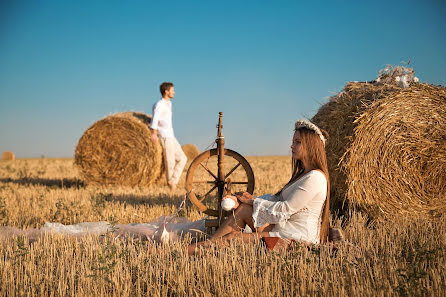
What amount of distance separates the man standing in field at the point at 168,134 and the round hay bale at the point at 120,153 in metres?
0.35

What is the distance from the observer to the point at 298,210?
3.62 meters

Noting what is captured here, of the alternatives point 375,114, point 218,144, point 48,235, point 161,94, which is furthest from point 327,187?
point 161,94

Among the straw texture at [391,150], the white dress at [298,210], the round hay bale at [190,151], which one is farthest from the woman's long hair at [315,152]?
the round hay bale at [190,151]

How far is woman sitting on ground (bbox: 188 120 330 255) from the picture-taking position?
11.8ft

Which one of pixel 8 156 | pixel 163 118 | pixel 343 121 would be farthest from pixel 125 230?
pixel 8 156

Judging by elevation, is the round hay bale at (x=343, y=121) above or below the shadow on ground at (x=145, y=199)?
above

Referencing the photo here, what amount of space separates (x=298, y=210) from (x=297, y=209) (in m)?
0.04

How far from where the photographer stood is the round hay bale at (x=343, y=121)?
5.35 meters

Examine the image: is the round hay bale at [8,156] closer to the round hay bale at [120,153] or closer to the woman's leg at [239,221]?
the round hay bale at [120,153]

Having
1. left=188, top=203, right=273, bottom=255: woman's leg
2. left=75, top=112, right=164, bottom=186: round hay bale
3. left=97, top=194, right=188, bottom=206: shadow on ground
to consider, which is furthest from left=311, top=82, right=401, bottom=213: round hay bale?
left=75, top=112, right=164, bottom=186: round hay bale

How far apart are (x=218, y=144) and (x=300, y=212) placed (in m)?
1.43

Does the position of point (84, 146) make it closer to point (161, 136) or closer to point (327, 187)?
point (161, 136)

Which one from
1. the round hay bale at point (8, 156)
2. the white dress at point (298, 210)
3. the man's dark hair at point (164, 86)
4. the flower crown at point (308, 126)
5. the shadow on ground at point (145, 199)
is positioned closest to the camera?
the white dress at point (298, 210)

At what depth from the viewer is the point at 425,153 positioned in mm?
5508
